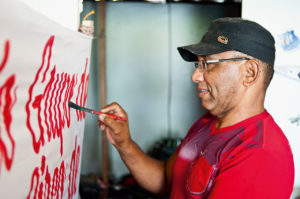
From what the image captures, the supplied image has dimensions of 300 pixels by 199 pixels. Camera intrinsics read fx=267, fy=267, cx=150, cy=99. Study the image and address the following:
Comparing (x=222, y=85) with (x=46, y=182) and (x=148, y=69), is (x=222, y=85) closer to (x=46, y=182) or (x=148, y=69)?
(x=46, y=182)

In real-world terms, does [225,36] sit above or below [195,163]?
above

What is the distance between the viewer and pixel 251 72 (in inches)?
39.1

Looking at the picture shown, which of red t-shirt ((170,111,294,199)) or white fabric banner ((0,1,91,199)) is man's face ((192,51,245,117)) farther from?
white fabric banner ((0,1,91,199))

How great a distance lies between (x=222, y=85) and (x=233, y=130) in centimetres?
17

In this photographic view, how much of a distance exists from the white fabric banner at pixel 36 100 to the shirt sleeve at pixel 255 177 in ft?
1.72

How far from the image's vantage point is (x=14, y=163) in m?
0.57

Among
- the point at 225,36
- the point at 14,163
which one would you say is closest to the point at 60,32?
the point at 14,163

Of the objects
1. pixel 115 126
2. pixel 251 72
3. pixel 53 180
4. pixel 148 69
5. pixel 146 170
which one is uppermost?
pixel 148 69

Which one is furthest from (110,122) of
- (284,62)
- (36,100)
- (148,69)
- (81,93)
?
(148,69)

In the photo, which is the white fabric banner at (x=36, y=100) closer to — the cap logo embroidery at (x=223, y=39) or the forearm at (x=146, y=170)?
the forearm at (x=146, y=170)

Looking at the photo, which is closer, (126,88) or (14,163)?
(14,163)

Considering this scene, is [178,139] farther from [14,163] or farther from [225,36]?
[14,163]

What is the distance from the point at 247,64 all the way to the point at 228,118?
0.22 metres

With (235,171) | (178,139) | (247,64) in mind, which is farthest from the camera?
(178,139)
